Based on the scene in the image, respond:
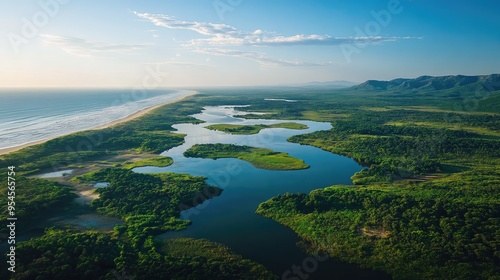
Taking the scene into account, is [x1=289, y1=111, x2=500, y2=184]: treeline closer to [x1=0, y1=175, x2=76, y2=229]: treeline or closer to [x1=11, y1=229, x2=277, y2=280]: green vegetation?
[x1=11, y1=229, x2=277, y2=280]: green vegetation

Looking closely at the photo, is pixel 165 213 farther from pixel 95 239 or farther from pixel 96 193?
pixel 96 193

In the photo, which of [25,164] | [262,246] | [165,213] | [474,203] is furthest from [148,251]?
[25,164]

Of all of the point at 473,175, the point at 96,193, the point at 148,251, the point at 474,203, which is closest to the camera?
the point at 148,251

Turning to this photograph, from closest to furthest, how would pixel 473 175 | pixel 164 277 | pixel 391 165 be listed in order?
pixel 164 277, pixel 473 175, pixel 391 165

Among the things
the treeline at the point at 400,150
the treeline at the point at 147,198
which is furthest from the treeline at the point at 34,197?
the treeline at the point at 400,150

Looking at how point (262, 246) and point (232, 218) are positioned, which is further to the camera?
point (232, 218)

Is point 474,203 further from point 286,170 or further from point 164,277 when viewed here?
point 164,277

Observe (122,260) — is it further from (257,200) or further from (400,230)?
(400,230)
